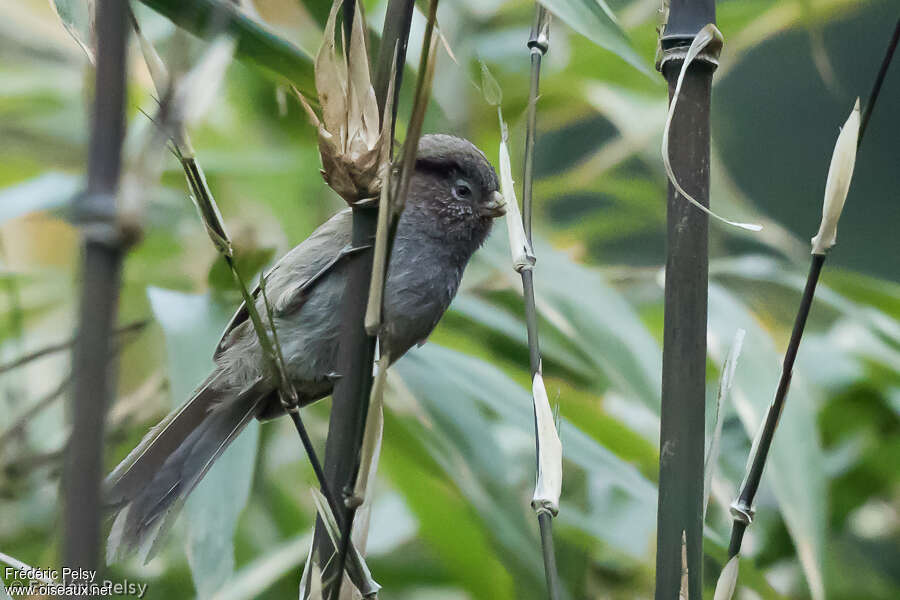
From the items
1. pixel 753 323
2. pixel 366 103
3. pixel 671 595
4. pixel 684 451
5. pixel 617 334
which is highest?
pixel 753 323

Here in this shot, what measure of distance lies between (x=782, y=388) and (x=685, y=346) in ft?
0.29

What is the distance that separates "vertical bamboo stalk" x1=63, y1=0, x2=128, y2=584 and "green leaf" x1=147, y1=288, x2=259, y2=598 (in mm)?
868

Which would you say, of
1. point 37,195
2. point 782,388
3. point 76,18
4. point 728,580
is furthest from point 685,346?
point 37,195

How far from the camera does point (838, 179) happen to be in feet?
2.66

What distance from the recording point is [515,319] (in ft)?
7.62

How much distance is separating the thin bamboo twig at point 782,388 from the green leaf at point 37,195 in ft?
5.32

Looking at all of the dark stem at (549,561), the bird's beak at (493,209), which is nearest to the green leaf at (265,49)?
the dark stem at (549,561)

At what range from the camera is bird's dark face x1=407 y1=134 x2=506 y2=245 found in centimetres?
212

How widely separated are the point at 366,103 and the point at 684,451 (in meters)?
0.39

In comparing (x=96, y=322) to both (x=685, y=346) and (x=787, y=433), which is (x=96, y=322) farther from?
(x=787, y=433)

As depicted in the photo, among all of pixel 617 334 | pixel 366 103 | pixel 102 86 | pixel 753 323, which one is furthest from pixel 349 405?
pixel 753 323

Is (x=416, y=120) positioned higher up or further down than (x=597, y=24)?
further down

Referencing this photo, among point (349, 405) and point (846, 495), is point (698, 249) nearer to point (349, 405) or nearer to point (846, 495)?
point (349, 405)

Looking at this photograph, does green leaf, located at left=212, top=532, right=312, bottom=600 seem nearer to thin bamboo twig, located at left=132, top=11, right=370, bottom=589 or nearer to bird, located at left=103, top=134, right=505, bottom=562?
bird, located at left=103, top=134, right=505, bottom=562
